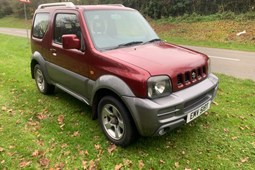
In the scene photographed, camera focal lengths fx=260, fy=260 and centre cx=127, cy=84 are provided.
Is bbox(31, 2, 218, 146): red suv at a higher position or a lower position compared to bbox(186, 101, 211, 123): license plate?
higher

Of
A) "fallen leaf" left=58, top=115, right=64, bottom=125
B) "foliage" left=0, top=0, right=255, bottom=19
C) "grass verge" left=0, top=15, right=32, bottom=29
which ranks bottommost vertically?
"fallen leaf" left=58, top=115, right=64, bottom=125

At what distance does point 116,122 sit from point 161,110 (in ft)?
3.08

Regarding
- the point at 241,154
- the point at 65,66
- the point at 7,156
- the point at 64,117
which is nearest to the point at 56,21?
the point at 65,66

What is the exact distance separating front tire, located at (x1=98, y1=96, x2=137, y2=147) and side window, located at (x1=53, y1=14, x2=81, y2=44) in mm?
1261

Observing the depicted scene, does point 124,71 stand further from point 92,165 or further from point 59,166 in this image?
point 59,166

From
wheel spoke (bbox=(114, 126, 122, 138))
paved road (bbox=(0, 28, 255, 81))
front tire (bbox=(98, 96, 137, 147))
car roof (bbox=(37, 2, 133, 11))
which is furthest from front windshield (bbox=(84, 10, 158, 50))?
paved road (bbox=(0, 28, 255, 81))

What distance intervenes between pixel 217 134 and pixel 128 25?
2.36m

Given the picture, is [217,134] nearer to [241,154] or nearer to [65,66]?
[241,154]

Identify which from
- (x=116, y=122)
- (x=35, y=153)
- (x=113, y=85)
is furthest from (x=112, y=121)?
(x=35, y=153)

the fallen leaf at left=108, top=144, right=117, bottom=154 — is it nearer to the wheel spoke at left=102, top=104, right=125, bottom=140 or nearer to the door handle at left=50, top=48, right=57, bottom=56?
the wheel spoke at left=102, top=104, right=125, bottom=140

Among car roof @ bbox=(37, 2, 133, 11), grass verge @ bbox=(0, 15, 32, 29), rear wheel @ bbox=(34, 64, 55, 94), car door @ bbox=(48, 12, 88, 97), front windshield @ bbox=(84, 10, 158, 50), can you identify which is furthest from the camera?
grass verge @ bbox=(0, 15, 32, 29)

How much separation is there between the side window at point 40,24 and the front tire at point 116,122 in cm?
241

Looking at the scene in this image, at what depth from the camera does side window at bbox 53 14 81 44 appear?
14.1 feet

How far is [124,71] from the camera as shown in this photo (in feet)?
11.3
